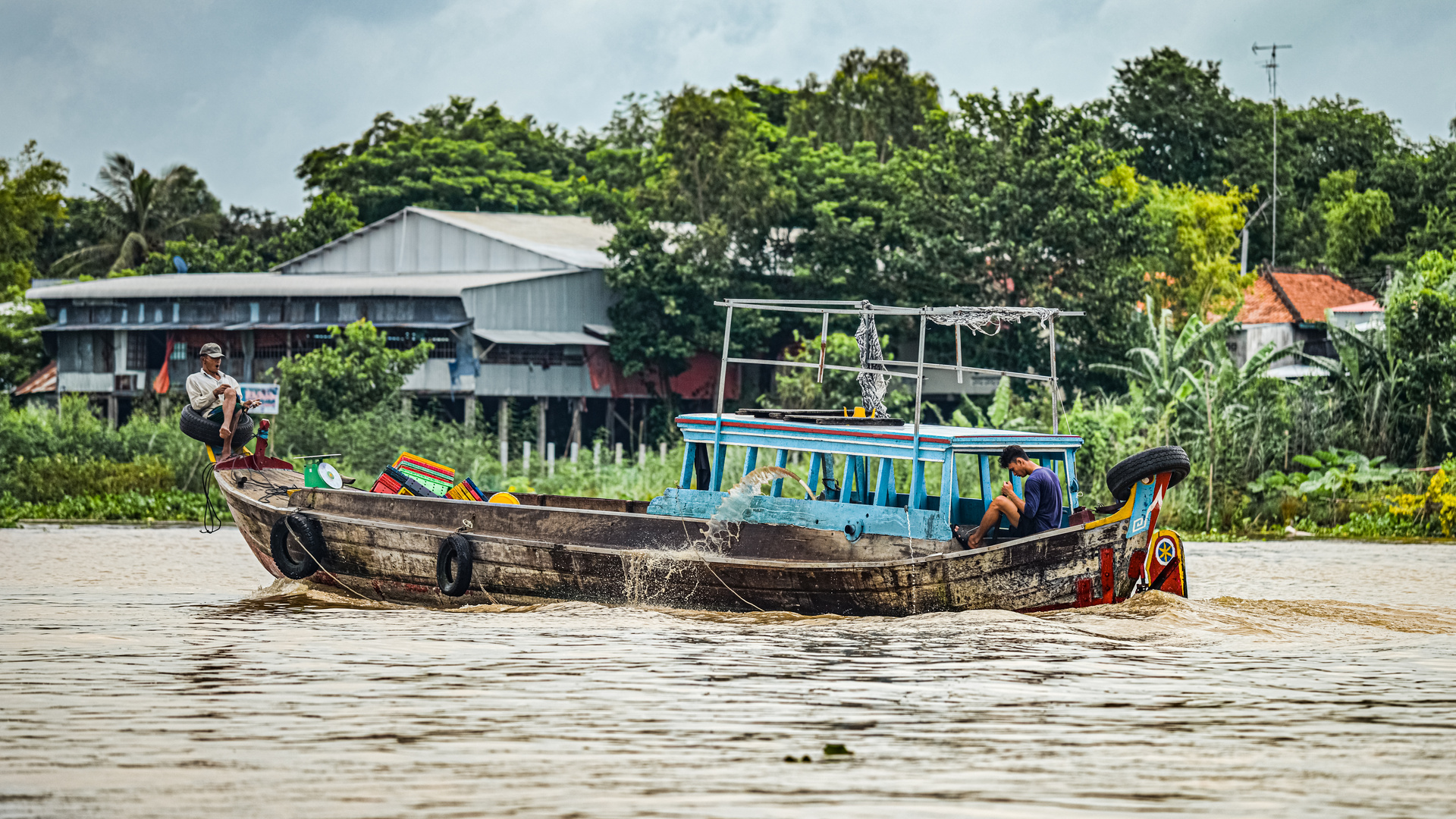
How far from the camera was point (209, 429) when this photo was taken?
48.6ft

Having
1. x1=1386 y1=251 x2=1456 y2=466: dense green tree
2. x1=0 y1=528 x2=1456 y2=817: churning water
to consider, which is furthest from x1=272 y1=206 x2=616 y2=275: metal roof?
x1=0 y1=528 x2=1456 y2=817: churning water

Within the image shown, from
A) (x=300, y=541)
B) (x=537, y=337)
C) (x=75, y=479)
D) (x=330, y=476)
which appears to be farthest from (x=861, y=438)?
(x=537, y=337)

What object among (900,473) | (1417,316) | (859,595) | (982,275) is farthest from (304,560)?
(982,275)

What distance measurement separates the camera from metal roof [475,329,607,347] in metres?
32.5

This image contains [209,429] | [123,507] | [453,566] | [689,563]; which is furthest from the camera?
[123,507]

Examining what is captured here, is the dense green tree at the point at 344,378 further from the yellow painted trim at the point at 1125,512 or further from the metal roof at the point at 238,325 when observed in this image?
the yellow painted trim at the point at 1125,512

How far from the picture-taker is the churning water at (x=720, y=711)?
620cm

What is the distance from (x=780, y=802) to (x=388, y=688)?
10.8 ft

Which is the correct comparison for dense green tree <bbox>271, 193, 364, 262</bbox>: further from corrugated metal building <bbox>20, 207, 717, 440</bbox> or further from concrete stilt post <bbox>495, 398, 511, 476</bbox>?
concrete stilt post <bbox>495, 398, 511, 476</bbox>

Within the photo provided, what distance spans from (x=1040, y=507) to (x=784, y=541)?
1.91 m

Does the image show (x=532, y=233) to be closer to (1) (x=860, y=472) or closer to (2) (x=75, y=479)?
(2) (x=75, y=479)

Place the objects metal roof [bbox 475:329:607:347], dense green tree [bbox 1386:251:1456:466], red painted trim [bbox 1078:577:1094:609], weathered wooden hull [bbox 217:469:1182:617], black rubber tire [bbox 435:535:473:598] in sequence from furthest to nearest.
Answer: metal roof [bbox 475:329:607:347]
dense green tree [bbox 1386:251:1456:466]
black rubber tire [bbox 435:535:473:598]
red painted trim [bbox 1078:577:1094:609]
weathered wooden hull [bbox 217:469:1182:617]

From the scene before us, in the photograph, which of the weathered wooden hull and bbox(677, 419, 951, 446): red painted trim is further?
bbox(677, 419, 951, 446): red painted trim

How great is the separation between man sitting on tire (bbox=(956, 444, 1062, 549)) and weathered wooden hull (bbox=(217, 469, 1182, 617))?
1.23 ft
